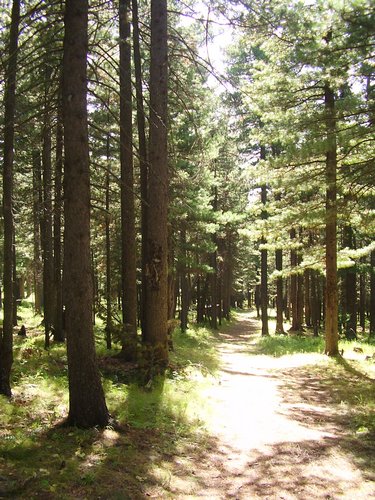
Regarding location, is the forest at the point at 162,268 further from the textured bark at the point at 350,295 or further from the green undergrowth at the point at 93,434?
the textured bark at the point at 350,295

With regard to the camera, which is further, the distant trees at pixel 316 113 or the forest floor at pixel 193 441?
the distant trees at pixel 316 113

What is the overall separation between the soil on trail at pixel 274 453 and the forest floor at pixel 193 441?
0.05ft

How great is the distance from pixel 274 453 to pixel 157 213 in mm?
5802

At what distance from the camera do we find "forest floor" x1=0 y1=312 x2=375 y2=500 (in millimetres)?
4910

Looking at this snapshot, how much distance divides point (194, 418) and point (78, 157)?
4.95m

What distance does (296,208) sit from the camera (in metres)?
15.1

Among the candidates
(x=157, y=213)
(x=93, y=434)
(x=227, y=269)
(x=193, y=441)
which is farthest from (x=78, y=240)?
(x=227, y=269)

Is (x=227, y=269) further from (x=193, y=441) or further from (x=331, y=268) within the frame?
(x=193, y=441)

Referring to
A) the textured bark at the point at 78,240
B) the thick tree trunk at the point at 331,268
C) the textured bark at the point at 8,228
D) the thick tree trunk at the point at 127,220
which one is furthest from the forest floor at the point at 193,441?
the thick tree trunk at the point at 331,268

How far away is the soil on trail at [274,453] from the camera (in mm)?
5105

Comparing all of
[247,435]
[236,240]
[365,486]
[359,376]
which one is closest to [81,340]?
[247,435]

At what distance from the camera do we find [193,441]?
266 inches

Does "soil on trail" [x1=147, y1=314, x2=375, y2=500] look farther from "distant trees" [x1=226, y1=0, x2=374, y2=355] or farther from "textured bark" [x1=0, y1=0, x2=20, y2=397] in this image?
"distant trees" [x1=226, y1=0, x2=374, y2=355]

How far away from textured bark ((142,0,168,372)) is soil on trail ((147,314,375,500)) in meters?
1.93
